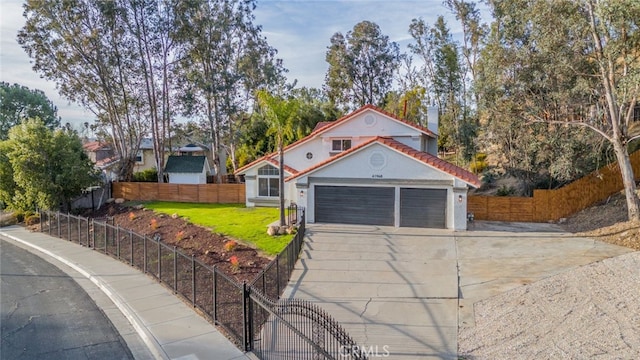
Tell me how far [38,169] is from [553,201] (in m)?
29.6

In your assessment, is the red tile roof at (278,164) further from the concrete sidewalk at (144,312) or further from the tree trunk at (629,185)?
the tree trunk at (629,185)

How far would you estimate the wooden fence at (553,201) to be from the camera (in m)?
20.8

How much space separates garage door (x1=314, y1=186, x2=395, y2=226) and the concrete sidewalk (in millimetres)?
9745

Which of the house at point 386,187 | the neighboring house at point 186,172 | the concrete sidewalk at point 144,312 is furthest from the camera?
the neighboring house at point 186,172

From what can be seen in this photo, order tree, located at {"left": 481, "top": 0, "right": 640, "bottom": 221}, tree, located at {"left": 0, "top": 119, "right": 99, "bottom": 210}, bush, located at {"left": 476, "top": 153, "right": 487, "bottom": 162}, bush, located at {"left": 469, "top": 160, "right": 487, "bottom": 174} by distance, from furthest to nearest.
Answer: bush, located at {"left": 476, "top": 153, "right": 487, "bottom": 162}
bush, located at {"left": 469, "top": 160, "right": 487, "bottom": 174}
tree, located at {"left": 0, "top": 119, "right": 99, "bottom": 210}
tree, located at {"left": 481, "top": 0, "right": 640, "bottom": 221}

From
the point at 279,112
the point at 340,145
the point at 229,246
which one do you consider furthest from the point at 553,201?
the point at 229,246

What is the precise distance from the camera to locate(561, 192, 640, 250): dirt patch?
15609 mm

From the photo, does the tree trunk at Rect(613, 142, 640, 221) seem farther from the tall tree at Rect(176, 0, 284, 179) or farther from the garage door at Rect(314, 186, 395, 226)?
the tall tree at Rect(176, 0, 284, 179)

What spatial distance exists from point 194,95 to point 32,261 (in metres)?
21.4

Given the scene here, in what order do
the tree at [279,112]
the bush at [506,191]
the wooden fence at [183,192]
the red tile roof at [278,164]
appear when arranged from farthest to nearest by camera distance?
1. the wooden fence at [183,192]
2. the red tile roof at [278,164]
3. the bush at [506,191]
4. the tree at [279,112]

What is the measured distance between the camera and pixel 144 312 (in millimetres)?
10164

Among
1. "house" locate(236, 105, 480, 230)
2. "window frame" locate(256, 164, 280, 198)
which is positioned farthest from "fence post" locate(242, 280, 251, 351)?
"window frame" locate(256, 164, 280, 198)

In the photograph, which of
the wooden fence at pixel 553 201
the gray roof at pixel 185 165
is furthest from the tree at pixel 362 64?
the wooden fence at pixel 553 201

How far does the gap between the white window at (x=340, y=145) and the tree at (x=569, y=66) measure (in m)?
7.91
